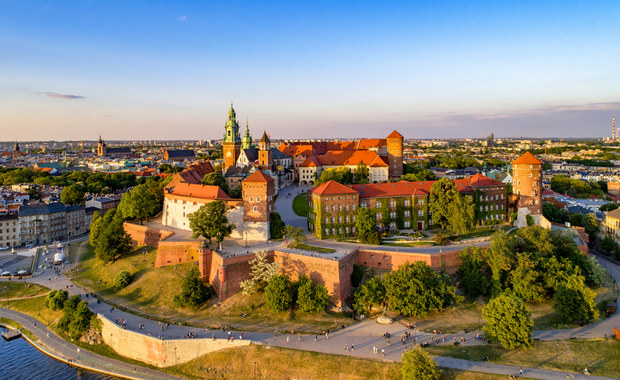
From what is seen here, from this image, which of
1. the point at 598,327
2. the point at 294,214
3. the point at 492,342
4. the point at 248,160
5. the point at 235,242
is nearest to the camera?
the point at 492,342

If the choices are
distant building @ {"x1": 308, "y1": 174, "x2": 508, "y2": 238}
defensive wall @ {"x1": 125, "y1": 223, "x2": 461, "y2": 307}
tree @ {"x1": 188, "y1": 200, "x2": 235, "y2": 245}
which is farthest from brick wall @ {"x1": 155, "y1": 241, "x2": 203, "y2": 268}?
distant building @ {"x1": 308, "y1": 174, "x2": 508, "y2": 238}

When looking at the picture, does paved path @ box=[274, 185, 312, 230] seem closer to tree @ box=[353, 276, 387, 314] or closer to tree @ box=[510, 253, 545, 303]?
tree @ box=[353, 276, 387, 314]

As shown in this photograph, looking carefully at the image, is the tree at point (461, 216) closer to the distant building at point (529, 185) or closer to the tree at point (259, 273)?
the distant building at point (529, 185)

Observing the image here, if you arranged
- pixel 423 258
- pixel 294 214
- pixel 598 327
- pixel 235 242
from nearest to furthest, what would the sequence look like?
pixel 598 327
pixel 423 258
pixel 235 242
pixel 294 214

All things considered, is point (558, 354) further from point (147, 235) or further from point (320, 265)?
point (147, 235)

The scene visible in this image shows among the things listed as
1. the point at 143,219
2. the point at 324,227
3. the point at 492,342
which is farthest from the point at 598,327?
the point at 143,219

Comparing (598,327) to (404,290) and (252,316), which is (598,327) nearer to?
(404,290)
